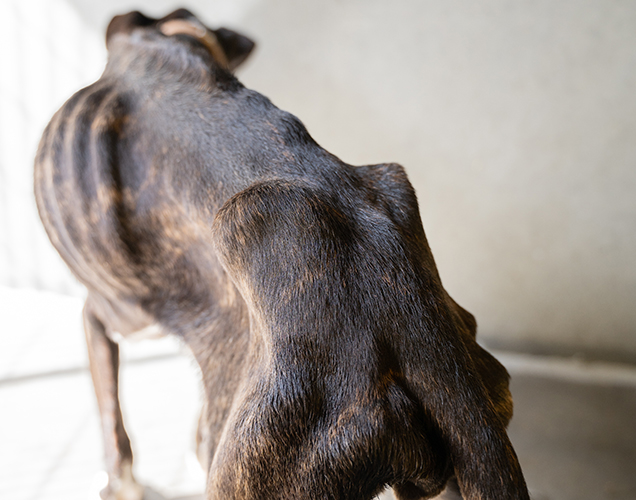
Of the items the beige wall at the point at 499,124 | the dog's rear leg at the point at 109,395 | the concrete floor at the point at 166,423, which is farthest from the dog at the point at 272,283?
the beige wall at the point at 499,124

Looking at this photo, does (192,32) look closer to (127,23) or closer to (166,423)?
(127,23)

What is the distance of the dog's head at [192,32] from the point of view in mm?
668

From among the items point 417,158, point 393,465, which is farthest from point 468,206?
point 393,465

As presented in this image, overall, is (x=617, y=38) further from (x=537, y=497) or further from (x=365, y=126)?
(x=537, y=497)

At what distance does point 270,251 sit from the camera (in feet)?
1.18

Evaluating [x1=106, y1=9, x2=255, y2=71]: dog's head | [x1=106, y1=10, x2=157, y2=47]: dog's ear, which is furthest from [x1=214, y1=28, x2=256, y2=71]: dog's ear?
[x1=106, y1=10, x2=157, y2=47]: dog's ear

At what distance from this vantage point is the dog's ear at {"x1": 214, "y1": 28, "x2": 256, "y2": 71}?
80 cm

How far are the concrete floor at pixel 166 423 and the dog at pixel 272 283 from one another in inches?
17.8

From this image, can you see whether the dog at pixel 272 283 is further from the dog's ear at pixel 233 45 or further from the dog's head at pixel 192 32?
the dog's ear at pixel 233 45

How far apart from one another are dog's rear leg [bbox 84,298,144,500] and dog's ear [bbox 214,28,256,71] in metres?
0.44

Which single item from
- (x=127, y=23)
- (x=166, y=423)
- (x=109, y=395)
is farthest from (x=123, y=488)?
(x=127, y=23)

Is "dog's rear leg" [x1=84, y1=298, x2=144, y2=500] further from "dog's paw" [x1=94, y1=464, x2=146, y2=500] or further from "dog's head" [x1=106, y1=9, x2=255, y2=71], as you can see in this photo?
"dog's head" [x1=106, y1=9, x2=255, y2=71]

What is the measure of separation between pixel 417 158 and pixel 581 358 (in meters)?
0.61

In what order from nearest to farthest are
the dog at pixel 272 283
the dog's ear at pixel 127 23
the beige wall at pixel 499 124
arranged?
1. the dog at pixel 272 283
2. the dog's ear at pixel 127 23
3. the beige wall at pixel 499 124
